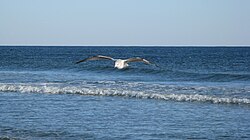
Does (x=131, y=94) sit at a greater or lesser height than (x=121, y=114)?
greater

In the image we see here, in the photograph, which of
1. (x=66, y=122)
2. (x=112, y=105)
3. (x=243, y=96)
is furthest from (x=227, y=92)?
(x=66, y=122)

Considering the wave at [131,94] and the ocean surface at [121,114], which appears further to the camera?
the wave at [131,94]

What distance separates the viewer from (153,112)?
18062 millimetres

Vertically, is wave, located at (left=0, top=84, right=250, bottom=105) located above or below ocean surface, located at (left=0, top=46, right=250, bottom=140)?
above

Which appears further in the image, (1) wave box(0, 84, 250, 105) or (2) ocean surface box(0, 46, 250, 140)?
(1) wave box(0, 84, 250, 105)

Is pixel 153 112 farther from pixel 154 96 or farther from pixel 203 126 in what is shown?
pixel 154 96

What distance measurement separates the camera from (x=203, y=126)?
1523cm

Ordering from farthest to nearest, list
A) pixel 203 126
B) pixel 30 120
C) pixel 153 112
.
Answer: pixel 153 112 < pixel 30 120 < pixel 203 126

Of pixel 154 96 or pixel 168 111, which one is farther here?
pixel 154 96

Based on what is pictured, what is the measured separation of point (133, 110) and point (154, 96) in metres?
4.16

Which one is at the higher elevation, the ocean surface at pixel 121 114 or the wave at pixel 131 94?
the wave at pixel 131 94

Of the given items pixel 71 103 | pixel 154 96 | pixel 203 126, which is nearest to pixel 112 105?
pixel 71 103

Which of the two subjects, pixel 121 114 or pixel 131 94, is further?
pixel 131 94

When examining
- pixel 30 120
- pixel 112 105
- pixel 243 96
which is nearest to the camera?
pixel 30 120
